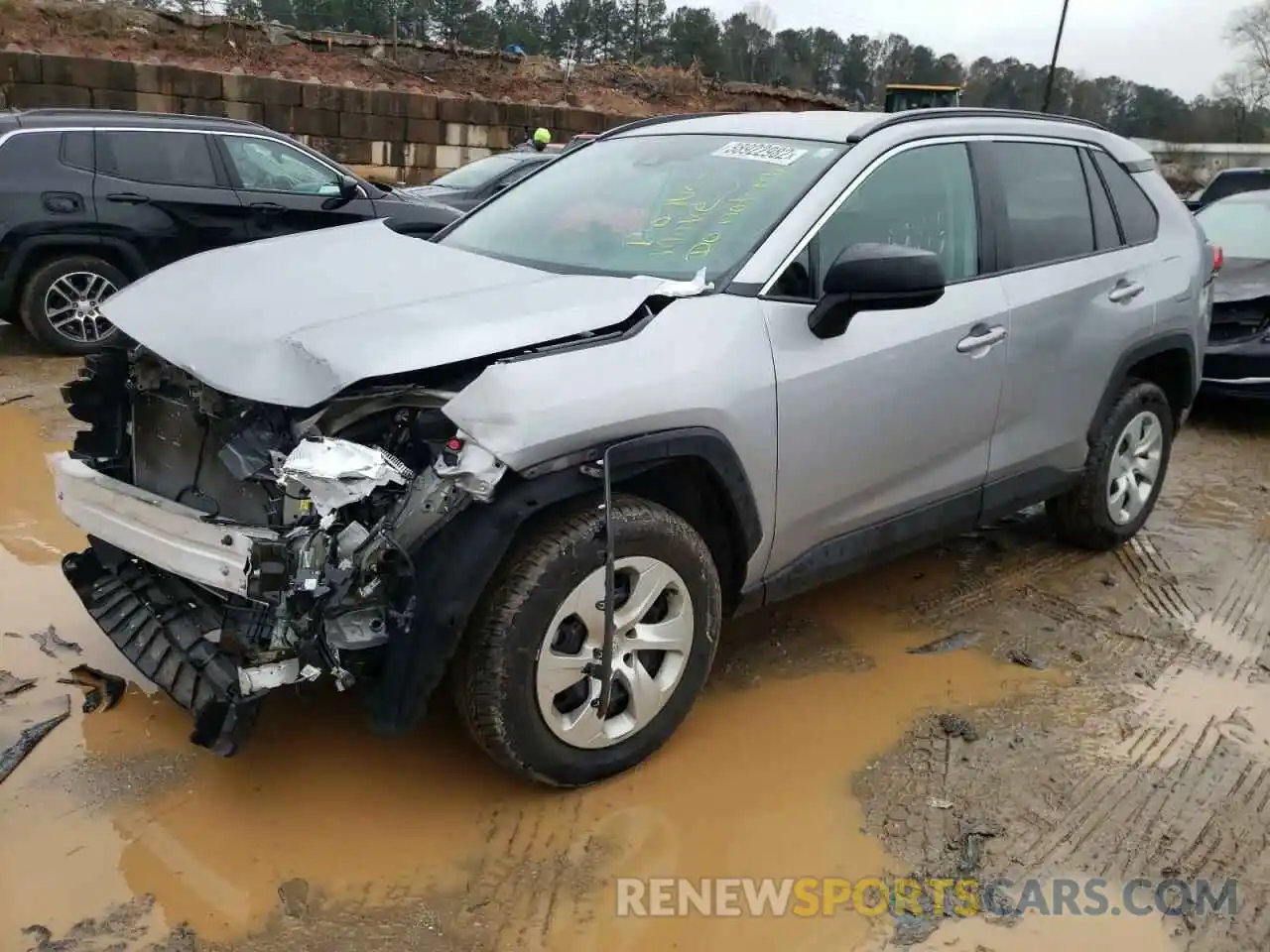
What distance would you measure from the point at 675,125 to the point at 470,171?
751 centimetres

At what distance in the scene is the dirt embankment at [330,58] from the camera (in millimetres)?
18798

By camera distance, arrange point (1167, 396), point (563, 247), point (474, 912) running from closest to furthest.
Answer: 1. point (474, 912)
2. point (563, 247)
3. point (1167, 396)

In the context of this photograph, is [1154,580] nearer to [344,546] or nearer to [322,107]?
[344,546]

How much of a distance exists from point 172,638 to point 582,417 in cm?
121

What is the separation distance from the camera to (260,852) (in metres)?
2.60

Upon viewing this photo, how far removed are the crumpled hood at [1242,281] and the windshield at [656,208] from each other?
4783 millimetres

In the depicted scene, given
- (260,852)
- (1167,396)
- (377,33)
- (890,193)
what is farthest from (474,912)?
(377,33)

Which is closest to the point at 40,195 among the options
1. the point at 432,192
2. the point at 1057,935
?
the point at 432,192

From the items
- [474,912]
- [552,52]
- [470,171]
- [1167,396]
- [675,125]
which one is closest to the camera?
[474,912]

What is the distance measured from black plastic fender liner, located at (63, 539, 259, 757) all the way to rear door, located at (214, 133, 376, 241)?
5455 mm

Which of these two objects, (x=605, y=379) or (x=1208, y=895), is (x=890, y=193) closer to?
(x=605, y=379)

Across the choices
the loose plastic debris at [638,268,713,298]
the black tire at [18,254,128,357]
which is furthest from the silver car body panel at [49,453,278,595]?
the black tire at [18,254,128,357]

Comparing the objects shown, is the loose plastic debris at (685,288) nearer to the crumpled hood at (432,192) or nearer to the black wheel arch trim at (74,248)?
the black wheel arch trim at (74,248)

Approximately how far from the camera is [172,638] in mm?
2668
